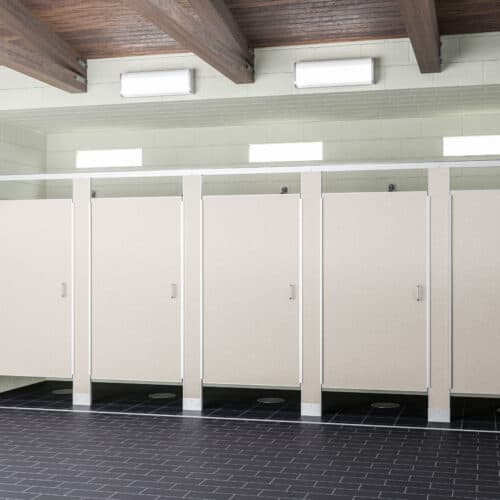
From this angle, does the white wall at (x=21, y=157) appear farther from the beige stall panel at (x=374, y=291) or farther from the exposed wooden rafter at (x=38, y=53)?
the beige stall panel at (x=374, y=291)

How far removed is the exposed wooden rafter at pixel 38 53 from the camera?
6.14 metres

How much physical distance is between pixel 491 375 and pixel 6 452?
147 inches

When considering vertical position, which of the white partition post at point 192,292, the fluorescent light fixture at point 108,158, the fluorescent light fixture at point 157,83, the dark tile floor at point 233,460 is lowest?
the dark tile floor at point 233,460

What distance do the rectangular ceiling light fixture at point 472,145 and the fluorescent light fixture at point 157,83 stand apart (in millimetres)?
2650

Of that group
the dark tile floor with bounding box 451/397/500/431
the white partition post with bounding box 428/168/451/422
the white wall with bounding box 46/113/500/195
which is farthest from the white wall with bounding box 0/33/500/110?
the dark tile floor with bounding box 451/397/500/431

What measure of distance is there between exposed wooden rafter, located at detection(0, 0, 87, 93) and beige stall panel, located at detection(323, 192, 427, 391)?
7.92ft

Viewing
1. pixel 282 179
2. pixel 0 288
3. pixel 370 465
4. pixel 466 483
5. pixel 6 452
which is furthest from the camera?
pixel 282 179

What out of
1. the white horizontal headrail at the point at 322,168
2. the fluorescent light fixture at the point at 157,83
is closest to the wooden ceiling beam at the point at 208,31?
the fluorescent light fixture at the point at 157,83

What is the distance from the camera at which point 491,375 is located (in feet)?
22.1

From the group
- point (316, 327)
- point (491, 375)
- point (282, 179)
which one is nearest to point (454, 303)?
point (491, 375)

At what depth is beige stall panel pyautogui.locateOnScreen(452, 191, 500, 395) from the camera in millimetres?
6750

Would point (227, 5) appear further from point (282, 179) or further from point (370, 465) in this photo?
point (370, 465)

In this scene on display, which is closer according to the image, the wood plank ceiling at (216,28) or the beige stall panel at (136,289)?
the wood plank ceiling at (216,28)

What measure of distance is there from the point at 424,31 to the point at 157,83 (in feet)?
8.05
